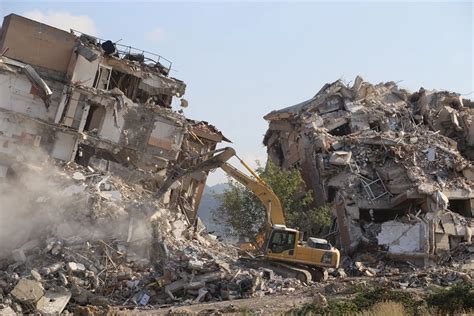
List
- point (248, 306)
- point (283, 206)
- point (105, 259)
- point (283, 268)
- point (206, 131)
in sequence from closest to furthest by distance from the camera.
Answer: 1. point (248, 306)
2. point (105, 259)
3. point (283, 268)
4. point (206, 131)
5. point (283, 206)

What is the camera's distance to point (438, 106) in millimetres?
35875

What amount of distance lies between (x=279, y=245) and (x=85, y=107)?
10716mm

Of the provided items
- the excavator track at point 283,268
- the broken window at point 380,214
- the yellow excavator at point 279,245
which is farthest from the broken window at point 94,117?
the broken window at point 380,214

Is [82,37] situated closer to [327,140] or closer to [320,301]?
[327,140]

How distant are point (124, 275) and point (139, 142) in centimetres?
874

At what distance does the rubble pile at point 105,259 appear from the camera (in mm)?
16094

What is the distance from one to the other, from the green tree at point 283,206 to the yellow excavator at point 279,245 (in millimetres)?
10427

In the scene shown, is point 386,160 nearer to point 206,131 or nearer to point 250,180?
point 206,131

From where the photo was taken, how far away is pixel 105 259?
17812 mm

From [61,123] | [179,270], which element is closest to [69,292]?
[179,270]

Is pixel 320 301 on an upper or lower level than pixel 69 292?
upper

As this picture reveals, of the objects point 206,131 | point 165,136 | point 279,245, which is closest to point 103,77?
point 165,136

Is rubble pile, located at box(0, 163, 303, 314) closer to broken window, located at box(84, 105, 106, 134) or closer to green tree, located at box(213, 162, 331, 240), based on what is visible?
broken window, located at box(84, 105, 106, 134)

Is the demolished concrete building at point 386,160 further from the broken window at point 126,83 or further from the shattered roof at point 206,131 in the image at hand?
the broken window at point 126,83
